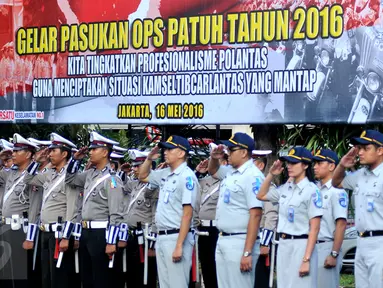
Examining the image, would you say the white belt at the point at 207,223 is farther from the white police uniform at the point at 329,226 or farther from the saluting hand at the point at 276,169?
the saluting hand at the point at 276,169

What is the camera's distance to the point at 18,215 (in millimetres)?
11086

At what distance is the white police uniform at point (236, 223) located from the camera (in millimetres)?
8516

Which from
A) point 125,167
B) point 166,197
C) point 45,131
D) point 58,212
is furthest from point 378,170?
point 45,131

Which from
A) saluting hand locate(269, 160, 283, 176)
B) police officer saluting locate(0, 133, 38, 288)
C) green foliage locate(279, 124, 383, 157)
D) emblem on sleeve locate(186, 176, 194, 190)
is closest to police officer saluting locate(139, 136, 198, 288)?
emblem on sleeve locate(186, 176, 194, 190)

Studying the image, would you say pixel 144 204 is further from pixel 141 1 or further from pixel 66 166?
pixel 141 1

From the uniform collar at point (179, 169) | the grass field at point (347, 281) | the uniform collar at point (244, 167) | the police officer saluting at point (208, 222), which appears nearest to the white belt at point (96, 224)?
the uniform collar at point (179, 169)

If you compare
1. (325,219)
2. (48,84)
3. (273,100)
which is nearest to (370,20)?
(273,100)

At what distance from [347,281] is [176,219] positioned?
5.62 m

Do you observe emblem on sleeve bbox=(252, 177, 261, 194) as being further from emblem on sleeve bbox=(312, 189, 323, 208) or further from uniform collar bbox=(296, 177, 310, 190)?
emblem on sleeve bbox=(312, 189, 323, 208)

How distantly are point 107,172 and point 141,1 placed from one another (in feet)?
8.57

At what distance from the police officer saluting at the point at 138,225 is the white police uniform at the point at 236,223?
1.98m

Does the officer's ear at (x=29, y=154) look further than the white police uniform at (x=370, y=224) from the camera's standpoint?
Yes

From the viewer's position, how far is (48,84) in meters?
12.3

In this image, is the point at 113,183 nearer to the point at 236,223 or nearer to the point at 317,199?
the point at 236,223
